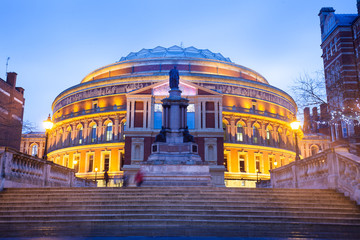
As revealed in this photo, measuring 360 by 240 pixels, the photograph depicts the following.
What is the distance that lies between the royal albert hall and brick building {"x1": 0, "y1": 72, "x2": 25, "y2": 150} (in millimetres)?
9482

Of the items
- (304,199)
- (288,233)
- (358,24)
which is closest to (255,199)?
(304,199)

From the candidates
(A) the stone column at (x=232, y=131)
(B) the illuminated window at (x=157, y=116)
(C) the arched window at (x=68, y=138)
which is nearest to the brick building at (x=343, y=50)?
(A) the stone column at (x=232, y=131)

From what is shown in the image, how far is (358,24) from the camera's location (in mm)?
47625

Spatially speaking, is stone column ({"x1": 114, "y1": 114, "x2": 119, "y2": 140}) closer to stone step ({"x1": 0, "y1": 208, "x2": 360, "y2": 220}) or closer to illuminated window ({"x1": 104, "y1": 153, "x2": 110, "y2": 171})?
illuminated window ({"x1": 104, "y1": 153, "x2": 110, "y2": 171})

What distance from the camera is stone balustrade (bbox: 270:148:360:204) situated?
15508mm

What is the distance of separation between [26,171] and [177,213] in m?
10.3

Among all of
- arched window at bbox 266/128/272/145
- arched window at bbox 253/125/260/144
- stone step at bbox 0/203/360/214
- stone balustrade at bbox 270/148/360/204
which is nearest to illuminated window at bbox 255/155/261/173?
arched window at bbox 253/125/260/144

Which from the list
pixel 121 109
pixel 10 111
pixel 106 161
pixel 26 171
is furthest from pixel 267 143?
pixel 26 171

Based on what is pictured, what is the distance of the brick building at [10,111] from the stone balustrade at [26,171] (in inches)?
1070

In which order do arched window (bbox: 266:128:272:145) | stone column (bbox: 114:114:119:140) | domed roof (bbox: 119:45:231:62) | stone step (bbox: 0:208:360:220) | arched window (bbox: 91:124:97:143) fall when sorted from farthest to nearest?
domed roof (bbox: 119:45:231:62) < arched window (bbox: 266:128:272:145) < arched window (bbox: 91:124:97:143) < stone column (bbox: 114:114:119:140) < stone step (bbox: 0:208:360:220)

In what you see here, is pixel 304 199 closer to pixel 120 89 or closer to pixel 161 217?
pixel 161 217

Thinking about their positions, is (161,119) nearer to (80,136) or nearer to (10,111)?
(80,136)

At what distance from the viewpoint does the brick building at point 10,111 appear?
160 feet

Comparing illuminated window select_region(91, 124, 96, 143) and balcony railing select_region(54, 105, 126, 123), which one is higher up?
balcony railing select_region(54, 105, 126, 123)
